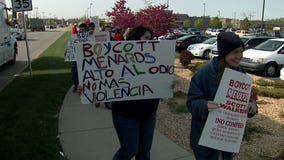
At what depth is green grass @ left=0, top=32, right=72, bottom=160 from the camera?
5.22 meters

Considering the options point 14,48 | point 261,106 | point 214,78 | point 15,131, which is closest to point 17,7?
point 14,48

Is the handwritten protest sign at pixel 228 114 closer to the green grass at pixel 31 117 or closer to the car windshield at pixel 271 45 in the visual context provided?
the green grass at pixel 31 117

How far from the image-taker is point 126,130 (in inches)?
150

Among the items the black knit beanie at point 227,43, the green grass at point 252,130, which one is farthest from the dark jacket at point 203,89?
the green grass at point 252,130

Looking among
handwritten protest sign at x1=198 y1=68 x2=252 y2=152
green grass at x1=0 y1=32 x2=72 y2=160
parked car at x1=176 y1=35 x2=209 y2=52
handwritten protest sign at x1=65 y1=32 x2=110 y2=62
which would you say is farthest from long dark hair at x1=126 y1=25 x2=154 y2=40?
parked car at x1=176 y1=35 x2=209 y2=52

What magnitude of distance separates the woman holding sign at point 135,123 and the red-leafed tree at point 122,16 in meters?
13.7

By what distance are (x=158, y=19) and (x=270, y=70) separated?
199 inches

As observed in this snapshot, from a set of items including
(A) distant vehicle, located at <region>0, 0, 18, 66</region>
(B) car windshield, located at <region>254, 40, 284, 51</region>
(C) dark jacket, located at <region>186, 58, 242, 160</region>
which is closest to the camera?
(C) dark jacket, located at <region>186, 58, 242, 160</region>

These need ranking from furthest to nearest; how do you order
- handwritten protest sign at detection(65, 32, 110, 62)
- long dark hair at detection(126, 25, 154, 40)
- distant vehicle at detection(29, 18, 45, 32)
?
distant vehicle at detection(29, 18, 45, 32) < handwritten protest sign at detection(65, 32, 110, 62) < long dark hair at detection(126, 25, 154, 40)

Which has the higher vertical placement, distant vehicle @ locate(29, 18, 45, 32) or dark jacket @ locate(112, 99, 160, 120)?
dark jacket @ locate(112, 99, 160, 120)

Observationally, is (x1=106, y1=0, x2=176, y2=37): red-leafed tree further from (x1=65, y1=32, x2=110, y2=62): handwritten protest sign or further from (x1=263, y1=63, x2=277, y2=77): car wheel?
(x1=65, y1=32, x2=110, y2=62): handwritten protest sign

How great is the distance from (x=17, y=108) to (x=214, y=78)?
566 centimetres

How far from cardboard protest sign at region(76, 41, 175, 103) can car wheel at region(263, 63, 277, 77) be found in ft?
39.7

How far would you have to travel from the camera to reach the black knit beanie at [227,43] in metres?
2.98
